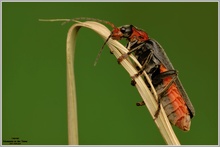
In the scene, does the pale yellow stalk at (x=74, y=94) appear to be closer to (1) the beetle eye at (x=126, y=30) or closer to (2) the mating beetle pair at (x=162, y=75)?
(2) the mating beetle pair at (x=162, y=75)

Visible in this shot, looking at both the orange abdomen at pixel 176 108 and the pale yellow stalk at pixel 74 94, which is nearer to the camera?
the pale yellow stalk at pixel 74 94

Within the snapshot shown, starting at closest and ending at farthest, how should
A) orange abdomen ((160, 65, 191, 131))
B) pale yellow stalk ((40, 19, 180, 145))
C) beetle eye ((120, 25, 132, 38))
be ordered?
pale yellow stalk ((40, 19, 180, 145)) → orange abdomen ((160, 65, 191, 131)) → beetle eye ((120, 25, 132, 38))

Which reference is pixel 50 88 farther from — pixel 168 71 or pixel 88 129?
pixel 168 71

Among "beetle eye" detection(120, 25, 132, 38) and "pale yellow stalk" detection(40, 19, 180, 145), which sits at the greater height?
"beetle eye" detection(120, 25, 132, 38)

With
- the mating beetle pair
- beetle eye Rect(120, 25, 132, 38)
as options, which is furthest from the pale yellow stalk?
beetle eye Rect(120, 25, 132, 38)

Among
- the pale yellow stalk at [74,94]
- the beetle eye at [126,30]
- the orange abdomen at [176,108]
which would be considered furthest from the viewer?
the beetle eye at [126,30]

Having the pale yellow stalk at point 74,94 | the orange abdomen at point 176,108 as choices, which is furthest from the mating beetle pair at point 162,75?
the pale yellow stalk at point 74,94

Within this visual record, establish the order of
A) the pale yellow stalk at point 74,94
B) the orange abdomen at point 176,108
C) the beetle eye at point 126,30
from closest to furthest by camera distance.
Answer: the pale yellow stalk at point 74,94
the orange abdomen at point 176,108
the beetle eye at point 126,30

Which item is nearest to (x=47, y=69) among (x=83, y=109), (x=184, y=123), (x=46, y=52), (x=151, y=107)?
(x=46, y=52)

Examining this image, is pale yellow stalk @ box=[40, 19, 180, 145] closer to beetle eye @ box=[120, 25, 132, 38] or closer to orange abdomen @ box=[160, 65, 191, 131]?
orange abdomen @ box=[160, 65, 191, 131]
